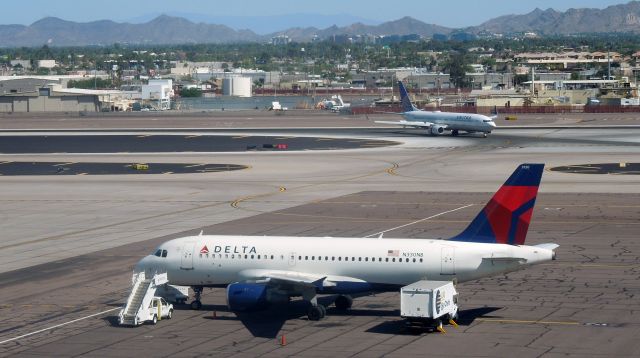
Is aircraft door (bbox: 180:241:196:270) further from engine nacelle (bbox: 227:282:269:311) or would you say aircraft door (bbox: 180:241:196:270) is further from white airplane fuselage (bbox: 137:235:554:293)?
engine nacelle (bbox: 227:282:269:311)

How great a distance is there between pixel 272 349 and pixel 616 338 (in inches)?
524

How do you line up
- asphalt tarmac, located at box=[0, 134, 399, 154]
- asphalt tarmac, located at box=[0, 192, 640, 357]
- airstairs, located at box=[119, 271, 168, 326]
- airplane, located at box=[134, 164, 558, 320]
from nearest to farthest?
asphalt tarmac, located at box=[0, 192, 640, 357], airplane, located at box=[134, 164, 558, 320], airstairs, located at box=[119, 271, 168, 326], asphalt tarmac, located at box=[0, 134, 399, 154]

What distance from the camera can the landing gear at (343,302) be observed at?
49.7 m

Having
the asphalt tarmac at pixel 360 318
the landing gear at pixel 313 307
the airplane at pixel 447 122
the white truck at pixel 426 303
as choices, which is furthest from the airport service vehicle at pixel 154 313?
the airplane at pixel 447 122

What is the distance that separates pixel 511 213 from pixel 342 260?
7440 mm

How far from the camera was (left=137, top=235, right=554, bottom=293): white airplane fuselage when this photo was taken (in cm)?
4644

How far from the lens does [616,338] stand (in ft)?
143

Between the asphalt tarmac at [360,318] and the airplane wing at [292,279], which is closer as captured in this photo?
the asphalt tarmac at [360,318]

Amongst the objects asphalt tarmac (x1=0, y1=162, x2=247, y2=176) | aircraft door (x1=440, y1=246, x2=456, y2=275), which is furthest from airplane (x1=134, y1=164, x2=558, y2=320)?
asphalt tarmac (x1=0, y1=162, x2=247, y2=176)

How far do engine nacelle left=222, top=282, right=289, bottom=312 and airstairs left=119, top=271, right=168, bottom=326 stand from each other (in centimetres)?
341

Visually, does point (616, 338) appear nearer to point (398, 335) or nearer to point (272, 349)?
point (398, 335)

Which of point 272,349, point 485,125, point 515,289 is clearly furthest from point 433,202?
point 485,125

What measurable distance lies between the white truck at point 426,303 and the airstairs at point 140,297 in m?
11.1

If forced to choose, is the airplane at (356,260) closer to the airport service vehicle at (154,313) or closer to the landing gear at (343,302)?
the landing gear at (343,302)
